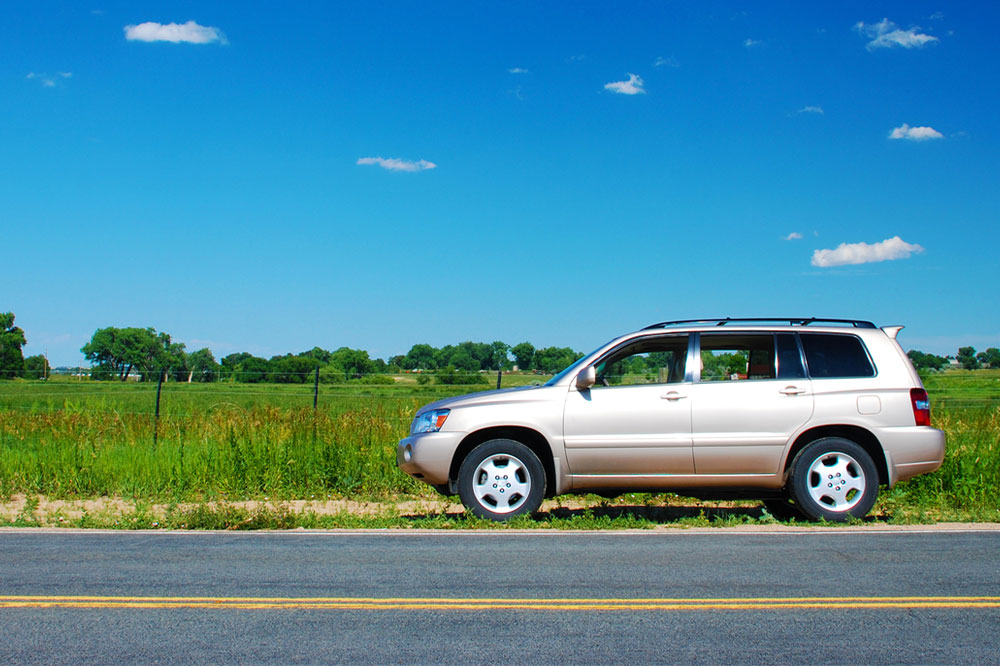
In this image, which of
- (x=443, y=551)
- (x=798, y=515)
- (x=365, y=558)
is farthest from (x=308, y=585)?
(x=798, y=515)

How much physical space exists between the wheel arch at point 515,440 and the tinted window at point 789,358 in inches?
101

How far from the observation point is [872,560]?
6957mm

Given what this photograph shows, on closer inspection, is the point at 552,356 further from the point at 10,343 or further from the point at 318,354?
the point at 10,343

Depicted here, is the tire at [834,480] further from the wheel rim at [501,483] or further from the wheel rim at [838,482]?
the wheel rim at [501,483]

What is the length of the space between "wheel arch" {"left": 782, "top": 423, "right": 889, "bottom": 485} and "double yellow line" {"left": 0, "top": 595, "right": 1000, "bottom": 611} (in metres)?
3.25

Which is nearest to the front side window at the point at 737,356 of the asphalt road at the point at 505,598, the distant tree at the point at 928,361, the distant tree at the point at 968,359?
the asphalt road at the point at 505,598

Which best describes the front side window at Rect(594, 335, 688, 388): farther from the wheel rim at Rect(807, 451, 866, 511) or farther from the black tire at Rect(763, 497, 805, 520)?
the black tire at Rect(763, 497, 805, 520)

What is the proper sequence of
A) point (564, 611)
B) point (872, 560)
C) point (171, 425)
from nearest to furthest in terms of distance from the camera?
point (564, 611)
point (872, 560)
point (171, 425)

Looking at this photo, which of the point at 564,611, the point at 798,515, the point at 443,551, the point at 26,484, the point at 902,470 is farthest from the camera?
the point at 26,484

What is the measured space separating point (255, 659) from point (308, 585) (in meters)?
1.70

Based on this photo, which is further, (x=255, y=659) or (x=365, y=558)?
(x=365, y=558)

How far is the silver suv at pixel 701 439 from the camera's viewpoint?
879 centimetres

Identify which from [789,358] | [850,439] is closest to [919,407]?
[850,439]

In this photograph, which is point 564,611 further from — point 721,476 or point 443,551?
point 721,476
